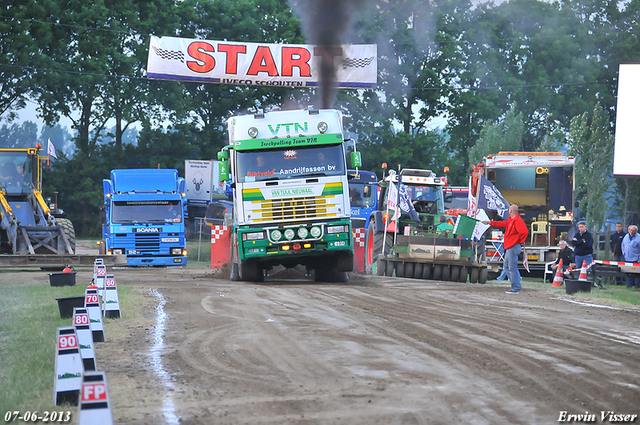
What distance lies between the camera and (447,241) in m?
20.8

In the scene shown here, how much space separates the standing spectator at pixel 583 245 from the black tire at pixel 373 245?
15.9 feet

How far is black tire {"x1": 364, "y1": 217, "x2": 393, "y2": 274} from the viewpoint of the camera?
73.7 ft

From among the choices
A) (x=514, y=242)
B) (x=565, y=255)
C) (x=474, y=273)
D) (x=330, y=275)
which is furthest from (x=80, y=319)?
(x=565, y=255)

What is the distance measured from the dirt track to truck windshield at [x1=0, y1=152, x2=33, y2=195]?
43.8 ft

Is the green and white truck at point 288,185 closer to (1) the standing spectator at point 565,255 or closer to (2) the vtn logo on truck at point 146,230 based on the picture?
(1) the standing spectator at point 565,255

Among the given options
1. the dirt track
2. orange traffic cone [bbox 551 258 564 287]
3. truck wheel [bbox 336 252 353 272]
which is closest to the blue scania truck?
truck wheel [bbox 336 252 353 272]

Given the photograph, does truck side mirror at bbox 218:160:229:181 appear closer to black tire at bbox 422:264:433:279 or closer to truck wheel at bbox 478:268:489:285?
black tire at bbox 422:264:433:279

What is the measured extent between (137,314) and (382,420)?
7.13 metres

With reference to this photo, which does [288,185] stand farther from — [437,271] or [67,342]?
[67,342]

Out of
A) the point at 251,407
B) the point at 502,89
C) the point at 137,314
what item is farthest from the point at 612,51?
the point at 251,407

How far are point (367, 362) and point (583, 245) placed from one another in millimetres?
13729

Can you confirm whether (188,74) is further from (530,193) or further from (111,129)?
(111,129)

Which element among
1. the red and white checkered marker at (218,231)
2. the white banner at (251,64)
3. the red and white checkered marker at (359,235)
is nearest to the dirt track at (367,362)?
the red and white checkered marker at (359,235)

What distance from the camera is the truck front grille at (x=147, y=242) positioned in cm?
2666
